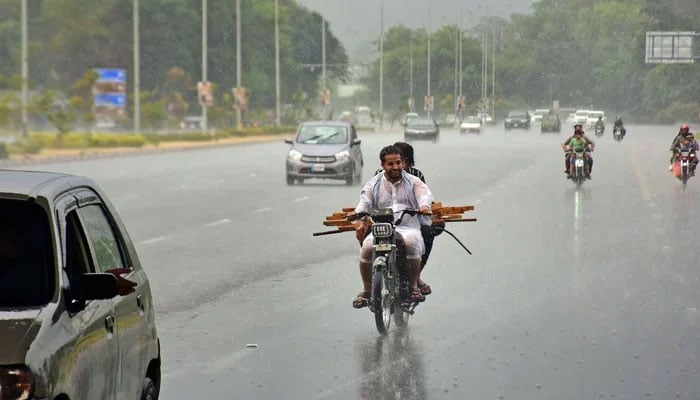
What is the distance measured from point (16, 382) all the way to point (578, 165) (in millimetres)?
30330

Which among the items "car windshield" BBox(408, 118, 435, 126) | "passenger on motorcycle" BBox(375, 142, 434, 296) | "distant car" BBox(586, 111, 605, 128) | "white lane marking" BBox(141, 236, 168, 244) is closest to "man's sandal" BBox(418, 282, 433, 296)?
"passenger on motorcycle" BBox(375, 142, 434, 296)

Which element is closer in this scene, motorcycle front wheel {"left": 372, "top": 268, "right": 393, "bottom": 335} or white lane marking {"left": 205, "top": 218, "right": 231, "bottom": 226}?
motorcycle front wheel {"left": 372, "top": 268, "right": 393, "bottom": 335}

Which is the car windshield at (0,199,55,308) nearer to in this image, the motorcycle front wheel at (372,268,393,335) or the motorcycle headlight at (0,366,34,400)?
the motorcycle headlight at (0,366,34,400)

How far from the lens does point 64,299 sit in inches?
214

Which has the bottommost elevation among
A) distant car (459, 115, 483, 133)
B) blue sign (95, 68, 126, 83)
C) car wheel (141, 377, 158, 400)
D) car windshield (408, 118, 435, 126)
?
distant car (459, 115, 483, 133)

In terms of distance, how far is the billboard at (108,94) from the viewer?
2854 inches

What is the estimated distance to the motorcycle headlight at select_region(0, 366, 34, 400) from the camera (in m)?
4.85

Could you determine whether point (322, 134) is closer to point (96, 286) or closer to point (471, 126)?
point (96, 286)

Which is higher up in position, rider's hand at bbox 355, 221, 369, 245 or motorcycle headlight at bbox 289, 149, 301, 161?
rider's hand at bbox 355, 221, 369, 245

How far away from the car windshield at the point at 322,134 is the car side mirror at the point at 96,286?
31770mm

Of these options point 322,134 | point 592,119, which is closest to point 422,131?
point 592,119

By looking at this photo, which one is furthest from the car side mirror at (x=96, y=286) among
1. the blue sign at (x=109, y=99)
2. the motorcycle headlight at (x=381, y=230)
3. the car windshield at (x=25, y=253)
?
the blue sign at (x=109, y=99)

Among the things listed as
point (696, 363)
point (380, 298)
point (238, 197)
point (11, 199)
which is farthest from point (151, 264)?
point (238, 197)

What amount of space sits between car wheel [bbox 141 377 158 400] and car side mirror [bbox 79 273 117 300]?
1.32m
